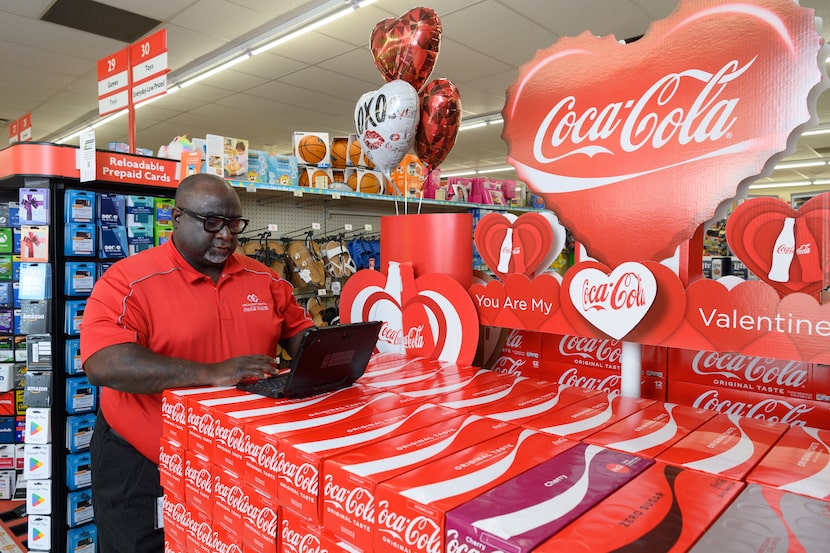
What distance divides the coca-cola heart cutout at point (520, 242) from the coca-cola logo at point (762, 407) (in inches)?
23.0

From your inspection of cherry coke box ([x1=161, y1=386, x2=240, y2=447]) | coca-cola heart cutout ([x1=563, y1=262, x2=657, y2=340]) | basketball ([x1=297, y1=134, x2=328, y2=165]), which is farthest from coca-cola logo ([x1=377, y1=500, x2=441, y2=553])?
basketball ([x1=297, y1=134, x2=328, y2=165])

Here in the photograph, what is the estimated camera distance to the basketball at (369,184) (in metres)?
4.55

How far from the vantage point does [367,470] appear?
3.07 feet

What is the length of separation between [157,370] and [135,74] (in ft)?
8.58

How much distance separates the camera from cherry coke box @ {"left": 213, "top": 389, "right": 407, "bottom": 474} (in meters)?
1.19

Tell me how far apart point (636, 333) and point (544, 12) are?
5388mm

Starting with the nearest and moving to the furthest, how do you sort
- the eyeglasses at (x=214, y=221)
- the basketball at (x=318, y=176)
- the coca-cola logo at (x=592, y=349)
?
the coca-cola logo at (x=592, y=349), the eyeglasses at (x=214, y=221), the basketball at (x=318, y=176)

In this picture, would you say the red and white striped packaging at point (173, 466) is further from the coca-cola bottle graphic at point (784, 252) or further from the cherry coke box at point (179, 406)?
the coca-cola bottle graphic at point (784, 252)

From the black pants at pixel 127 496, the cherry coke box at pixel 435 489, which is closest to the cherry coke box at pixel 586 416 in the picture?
the cherry coke box at pixel 435 489

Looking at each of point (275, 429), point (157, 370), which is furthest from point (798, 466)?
point (157, 370)

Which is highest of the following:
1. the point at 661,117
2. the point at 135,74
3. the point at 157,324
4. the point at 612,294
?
the point at 135,74

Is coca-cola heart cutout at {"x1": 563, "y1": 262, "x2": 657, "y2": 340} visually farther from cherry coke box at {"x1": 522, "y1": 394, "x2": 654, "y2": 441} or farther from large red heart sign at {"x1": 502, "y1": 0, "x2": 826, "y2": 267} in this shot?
cherry coke box at {"x1": 522, "y1": 394, "x2": 654, "y2": 441}

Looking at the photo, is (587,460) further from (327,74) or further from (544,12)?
(327,74)

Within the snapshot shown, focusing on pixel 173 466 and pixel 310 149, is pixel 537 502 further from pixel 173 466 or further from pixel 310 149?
pixel 310 149
